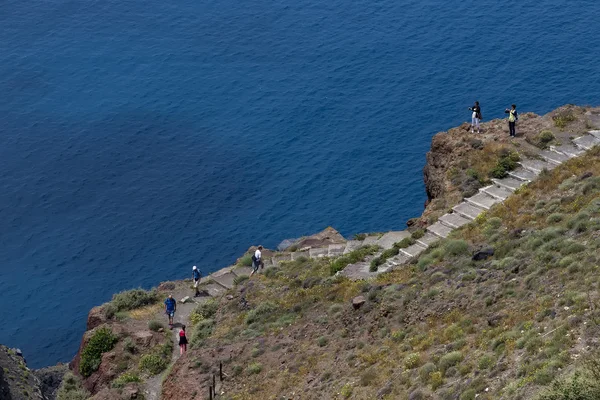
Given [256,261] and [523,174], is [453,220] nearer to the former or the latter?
[523,174]

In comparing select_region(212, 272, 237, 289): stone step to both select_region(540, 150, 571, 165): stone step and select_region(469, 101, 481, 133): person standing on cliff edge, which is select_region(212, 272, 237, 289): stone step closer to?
select_region(469, 101, 481, 133): person standing on cliff edge

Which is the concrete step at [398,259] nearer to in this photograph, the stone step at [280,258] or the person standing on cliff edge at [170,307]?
the stone step at [280,258]

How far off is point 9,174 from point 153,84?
62.7ft

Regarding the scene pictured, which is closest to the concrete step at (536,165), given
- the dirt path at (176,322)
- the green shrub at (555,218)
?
the green shrub at (555,218)

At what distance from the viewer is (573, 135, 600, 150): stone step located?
5394 centimetres

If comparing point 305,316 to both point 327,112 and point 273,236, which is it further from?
point 327,112

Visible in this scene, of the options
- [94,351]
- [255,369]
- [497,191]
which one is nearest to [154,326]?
[94,351]

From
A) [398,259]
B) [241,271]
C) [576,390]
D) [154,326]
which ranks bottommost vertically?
[576,390]

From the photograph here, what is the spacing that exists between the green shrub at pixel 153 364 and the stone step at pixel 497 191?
18741 mm

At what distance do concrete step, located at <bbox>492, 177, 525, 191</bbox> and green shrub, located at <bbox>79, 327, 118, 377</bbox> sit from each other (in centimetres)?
2164

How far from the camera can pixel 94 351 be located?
51.3 metres

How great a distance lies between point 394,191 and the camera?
82125mm

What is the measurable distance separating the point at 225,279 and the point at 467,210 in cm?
1515

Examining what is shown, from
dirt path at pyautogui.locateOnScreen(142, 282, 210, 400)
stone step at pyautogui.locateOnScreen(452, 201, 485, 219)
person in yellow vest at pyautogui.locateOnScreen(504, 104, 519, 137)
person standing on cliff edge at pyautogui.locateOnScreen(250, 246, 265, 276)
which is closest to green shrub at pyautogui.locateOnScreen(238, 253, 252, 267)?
person standing on cliff edge at pyautogui.locateOnScreen(250, 246, 265, 276)
